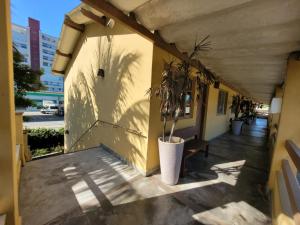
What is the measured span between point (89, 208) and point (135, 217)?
0.66 meters

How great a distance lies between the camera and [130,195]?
2.43m

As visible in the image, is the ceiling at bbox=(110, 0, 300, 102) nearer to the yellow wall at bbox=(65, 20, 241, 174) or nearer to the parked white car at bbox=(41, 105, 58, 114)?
the yellow wall at bbox=(65, 20, 241, 174)

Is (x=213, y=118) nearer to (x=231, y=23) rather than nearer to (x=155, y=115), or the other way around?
(x=155, y=115)

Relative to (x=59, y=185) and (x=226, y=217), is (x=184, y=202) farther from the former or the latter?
(x=59, y=185)

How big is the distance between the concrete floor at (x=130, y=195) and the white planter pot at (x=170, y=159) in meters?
0.18

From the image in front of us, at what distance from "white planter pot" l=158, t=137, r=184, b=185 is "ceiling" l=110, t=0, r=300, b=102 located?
6.09 ft

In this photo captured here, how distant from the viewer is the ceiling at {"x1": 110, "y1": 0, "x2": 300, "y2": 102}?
5.30ft

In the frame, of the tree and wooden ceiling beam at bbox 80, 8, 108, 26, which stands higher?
wooden ceiling beam at bbox 80, 8, 108, 26

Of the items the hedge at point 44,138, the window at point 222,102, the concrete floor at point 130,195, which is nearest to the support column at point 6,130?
the concrete floor at point 130,195

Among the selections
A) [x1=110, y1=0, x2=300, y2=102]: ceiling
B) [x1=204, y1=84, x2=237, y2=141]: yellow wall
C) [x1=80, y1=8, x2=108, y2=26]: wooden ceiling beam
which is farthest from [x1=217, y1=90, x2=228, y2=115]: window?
[x1=80, y1=8, x2=108, y2=26]: wooden ceiling beam

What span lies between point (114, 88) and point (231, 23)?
2732 millimetres

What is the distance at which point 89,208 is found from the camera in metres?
2.11

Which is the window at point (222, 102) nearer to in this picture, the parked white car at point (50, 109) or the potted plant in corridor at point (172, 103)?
the potted plant in corridor at point (172, 103)

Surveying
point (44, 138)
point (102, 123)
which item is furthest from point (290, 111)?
point (44, 138)
